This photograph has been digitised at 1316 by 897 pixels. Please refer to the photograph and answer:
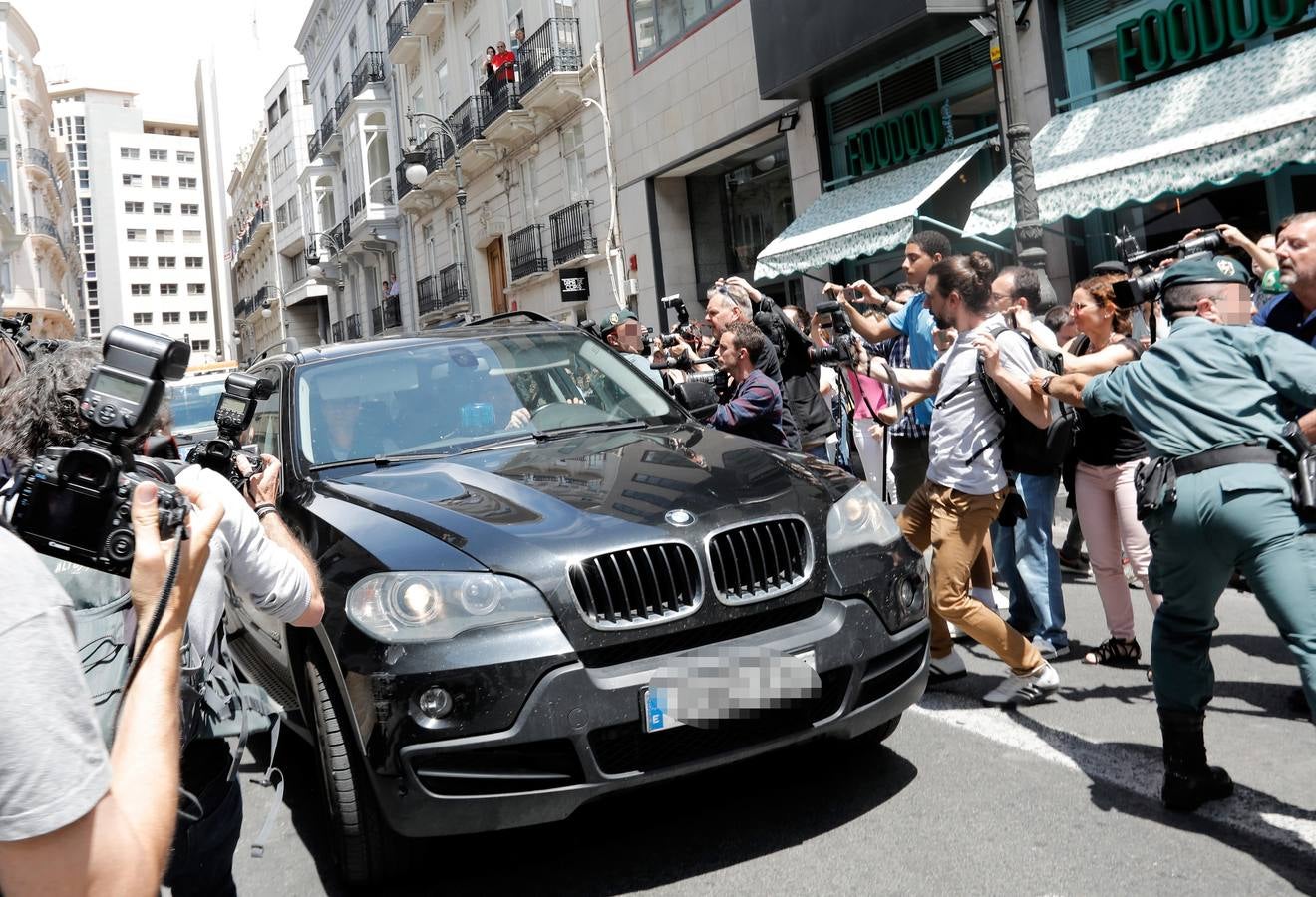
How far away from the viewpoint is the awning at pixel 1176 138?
30.3 feet

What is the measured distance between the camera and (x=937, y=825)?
3619 millimetres

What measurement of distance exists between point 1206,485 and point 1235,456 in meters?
0.11

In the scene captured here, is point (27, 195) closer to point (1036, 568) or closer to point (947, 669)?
point (1036, 568)

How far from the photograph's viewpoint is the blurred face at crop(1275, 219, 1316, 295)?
4.31 meters

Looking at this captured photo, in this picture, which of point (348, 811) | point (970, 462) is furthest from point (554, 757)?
point (970, 462)

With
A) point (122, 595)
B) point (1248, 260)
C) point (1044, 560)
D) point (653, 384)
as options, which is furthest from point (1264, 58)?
point (122, 595)

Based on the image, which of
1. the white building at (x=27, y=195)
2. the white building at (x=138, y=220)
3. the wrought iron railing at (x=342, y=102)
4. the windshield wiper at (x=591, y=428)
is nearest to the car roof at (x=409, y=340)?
the windshield wiper at (x=591, y=428)

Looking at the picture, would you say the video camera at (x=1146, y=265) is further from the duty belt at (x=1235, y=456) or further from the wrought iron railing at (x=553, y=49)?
the wrought iron railing at (x=553, y=49)

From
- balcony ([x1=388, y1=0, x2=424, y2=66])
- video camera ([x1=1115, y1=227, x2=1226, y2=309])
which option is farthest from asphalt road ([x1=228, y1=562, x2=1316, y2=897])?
balcony ([x1=388, y1=0, x2=424, y2=66])

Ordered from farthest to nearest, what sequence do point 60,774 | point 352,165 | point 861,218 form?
1. point 352,165
2. point 861,218
3. point 60,774

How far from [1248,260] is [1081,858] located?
16.0 feet

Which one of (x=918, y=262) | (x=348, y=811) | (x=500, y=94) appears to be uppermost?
(x=500, y=94)

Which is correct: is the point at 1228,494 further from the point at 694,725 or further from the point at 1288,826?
the point at 694,725

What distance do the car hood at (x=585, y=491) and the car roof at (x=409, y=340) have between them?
0.90m
